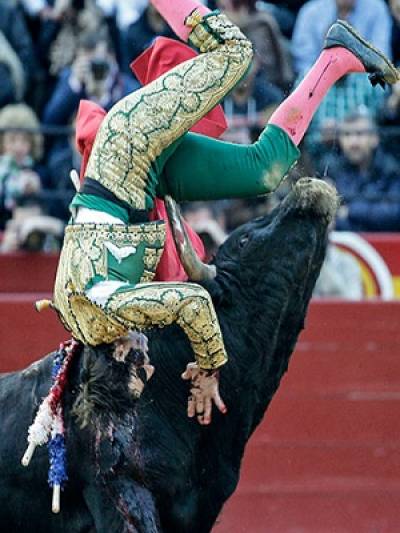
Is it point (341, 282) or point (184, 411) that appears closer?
point (184, 411)

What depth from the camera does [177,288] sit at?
3938 mm

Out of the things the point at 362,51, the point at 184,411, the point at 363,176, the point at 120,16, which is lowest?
the point at 363,176

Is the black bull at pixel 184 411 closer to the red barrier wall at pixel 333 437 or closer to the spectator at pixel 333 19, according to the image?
the red barrier wall at pixel 333 437

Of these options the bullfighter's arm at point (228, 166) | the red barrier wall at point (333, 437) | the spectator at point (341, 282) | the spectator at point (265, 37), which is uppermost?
the bullfighter's arm at point (228, 166)

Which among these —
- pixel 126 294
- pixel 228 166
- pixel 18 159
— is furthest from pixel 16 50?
pixel 126 294

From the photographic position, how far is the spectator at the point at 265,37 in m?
6.87

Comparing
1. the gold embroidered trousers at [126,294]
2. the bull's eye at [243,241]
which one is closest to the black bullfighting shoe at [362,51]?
the bull's eye at [243,241]

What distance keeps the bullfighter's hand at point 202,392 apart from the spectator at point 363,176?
2913 mm

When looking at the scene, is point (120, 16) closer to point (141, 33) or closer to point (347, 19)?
point (141, 33)

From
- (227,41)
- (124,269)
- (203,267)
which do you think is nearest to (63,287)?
(124,269)

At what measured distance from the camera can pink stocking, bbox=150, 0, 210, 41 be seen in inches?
163

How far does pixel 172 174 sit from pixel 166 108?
22 cm

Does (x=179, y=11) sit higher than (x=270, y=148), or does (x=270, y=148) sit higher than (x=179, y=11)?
(x=179, y=11)

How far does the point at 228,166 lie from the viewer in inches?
165
